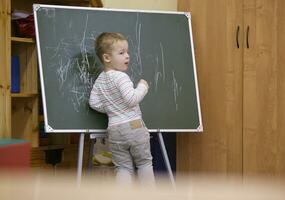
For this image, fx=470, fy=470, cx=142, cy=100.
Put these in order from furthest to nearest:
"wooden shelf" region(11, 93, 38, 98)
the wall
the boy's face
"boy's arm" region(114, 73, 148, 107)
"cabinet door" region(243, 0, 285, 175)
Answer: the wall < "cabinet door" region(243, 0, 285, 175) < "wooden shelf" region(11, 93, 38, 98) < the boy's face < "boy's arm" region(114, 73, 148, 107)

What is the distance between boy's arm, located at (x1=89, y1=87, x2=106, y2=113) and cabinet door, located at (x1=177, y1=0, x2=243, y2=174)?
79 cm

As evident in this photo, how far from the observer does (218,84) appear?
3014mm

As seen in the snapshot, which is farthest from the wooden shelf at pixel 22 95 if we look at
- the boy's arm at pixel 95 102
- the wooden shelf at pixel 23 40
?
the boy's arm at pixel 95 102

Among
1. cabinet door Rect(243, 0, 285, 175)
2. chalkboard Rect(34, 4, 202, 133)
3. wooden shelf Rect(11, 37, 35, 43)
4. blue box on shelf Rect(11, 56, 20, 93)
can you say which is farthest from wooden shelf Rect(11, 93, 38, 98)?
cabinet door Rect(243, 0, 285, 175)

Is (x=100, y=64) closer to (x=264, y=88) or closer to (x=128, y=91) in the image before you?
(x=128, y=91)

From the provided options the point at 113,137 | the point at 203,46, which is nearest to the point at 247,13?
the point at 203,46

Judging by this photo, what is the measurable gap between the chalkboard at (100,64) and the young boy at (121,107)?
0.45 ft

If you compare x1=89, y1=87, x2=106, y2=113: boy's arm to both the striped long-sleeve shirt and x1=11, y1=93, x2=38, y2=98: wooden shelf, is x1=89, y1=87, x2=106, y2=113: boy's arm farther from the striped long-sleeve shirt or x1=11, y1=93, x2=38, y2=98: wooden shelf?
x1=11, y1=93, x2=38, y2=98: wooden shelf

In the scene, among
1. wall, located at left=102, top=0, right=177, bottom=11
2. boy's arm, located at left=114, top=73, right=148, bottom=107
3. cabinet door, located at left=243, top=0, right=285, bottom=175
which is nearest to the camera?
boy's arm, located at left=114, top=73, right=148, bottom=107

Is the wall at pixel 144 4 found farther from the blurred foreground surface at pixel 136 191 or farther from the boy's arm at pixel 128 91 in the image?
the blurred foreground surface at pixel 136 191

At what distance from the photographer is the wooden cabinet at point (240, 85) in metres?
2.91

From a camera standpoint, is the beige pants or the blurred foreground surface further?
the beige pants

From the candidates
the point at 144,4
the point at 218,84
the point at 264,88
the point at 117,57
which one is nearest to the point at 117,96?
the point at 117,57

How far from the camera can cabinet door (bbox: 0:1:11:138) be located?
251 centimetres
